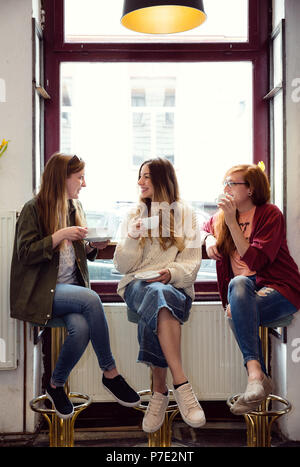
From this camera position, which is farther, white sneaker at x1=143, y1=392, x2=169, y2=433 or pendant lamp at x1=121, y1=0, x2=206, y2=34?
pendant lamp at x1=121, y1=0, x2=206, y2=34

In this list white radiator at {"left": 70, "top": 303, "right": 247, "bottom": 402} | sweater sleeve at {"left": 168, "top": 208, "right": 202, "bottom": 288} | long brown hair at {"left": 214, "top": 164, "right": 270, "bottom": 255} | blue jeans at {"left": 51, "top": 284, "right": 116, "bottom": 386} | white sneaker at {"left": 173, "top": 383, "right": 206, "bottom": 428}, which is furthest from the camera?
Answer: white radiator at {"left": 70, "top": 303, "right": 247, "bottom": 402}

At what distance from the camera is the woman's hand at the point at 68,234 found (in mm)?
2279

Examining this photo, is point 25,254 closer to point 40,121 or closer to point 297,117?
point 40,121

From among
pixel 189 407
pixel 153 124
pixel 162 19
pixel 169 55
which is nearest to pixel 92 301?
pixel 189 407

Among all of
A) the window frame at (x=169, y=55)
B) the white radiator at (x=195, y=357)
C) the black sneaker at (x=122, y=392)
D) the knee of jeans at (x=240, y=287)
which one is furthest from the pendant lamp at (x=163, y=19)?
the black sneaker at (x=122, y=392)

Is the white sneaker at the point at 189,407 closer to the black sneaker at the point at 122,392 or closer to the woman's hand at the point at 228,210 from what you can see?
the black sneaker at the point at 122,392

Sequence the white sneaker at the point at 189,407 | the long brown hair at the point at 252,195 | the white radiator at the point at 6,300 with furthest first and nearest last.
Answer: the white radiator at the point at 6,300 < the long brown hair at the point at 252,195 < the white sneaker at the point at 189,407

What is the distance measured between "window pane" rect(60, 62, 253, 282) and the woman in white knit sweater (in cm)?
51

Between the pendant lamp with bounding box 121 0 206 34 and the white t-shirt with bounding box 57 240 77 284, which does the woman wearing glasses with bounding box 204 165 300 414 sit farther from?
the pendant lamp with bounding box 121 0 206 34

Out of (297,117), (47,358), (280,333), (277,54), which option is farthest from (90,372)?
Answer: (277,54)

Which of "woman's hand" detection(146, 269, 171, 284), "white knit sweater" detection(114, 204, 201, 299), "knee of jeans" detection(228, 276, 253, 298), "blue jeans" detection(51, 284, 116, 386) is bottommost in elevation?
"blue jeans" detection(51, 284, 116, 386)

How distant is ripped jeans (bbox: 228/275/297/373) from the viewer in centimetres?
212

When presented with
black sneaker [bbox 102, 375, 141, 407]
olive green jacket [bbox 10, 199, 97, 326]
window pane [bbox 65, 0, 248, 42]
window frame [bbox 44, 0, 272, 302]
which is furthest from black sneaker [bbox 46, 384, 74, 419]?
window pane [bbox 65, 0, 248, 42]

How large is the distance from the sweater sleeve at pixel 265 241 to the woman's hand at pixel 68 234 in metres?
0.73
